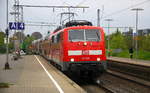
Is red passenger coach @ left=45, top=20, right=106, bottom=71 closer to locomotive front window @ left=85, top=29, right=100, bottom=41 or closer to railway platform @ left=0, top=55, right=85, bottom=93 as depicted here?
locomotive front window @ left=85, top=29, right=100, bottom=41

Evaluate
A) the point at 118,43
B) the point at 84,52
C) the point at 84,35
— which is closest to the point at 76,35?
the point at 84,35

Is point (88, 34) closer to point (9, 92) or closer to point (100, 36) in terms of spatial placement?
A: point (100, 36)

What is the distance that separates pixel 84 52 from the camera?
677 inches

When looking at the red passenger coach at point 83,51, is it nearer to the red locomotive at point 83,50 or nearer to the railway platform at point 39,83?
the red locomotive at point 83,50

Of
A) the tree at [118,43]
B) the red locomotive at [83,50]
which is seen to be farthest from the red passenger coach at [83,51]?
the tree at [118,43]

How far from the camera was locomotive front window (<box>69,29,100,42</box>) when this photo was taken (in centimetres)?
1755

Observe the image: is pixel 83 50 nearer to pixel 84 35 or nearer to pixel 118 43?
pixel 84 35

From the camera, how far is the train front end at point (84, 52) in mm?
17078

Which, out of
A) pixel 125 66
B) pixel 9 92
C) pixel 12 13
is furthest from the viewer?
pixel 12 13

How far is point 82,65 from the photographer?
55.9 feet

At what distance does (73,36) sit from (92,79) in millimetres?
3276

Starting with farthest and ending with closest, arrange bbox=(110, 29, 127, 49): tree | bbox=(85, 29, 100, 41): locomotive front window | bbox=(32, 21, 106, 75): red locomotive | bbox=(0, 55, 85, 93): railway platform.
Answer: bbox=(110, 29, 127, 49): tree → bbox=(85, 29, 100, 41): locomotive front window → bbox=(32, 21, 106, 75): red locomotive → bbox=(0, 55, 85, 93): railway platform

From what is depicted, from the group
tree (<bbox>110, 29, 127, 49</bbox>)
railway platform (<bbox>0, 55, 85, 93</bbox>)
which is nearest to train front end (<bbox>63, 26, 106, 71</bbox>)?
railway platform (<bbox>0, 55, 85, 93</bbox>)

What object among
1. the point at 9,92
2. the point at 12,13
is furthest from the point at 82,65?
the point at 12,13
